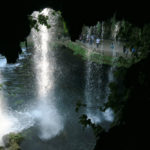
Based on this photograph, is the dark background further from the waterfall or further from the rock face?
the rock face

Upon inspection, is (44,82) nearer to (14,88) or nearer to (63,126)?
(14,88)

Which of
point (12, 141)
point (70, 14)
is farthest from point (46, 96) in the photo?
point (70, 14)

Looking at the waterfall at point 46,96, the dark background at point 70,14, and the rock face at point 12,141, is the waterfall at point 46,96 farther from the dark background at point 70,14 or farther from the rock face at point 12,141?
the rock face at point 12,141

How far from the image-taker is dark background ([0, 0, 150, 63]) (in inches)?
183

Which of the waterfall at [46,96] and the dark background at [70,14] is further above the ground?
the dark background at [70,14]

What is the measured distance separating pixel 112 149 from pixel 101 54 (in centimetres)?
2707

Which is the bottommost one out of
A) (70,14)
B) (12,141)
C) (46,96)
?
(12,141)

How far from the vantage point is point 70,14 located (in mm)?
5539

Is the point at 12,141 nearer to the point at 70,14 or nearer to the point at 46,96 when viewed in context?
the point at 46,96

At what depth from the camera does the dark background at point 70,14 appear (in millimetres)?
4656

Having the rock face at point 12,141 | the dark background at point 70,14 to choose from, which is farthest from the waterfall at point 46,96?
the rock face at point 12,141

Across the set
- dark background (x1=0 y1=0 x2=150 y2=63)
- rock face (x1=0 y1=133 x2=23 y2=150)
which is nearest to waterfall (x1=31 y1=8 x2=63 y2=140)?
dark background (x1=0 y1=0 x2=150 y2=63)

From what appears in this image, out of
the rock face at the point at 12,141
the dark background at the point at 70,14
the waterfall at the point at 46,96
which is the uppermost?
the dark background at the point at 70,14

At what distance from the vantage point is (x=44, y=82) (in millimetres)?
22375
